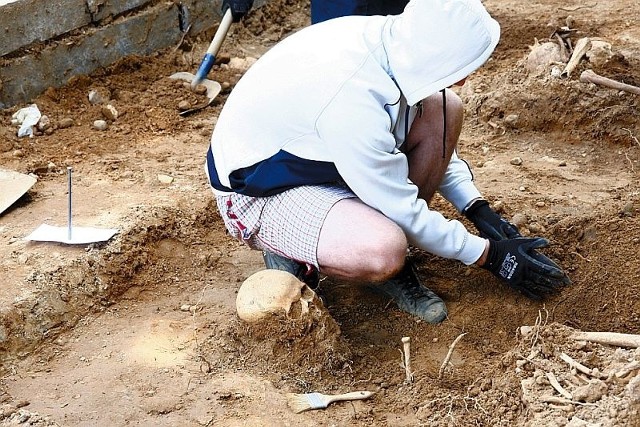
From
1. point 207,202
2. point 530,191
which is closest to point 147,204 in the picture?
point 207,202

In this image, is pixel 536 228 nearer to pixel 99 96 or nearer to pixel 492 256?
pixel 492 256

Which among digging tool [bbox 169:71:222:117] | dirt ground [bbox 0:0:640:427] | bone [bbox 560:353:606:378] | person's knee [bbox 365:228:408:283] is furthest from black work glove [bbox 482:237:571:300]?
digging tool [bbox 169:71:222:117]

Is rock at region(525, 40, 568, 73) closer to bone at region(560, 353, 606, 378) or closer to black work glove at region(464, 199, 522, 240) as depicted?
black work glove at region(464, 199, 522, 240)

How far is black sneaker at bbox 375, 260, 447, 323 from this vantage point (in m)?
3.30

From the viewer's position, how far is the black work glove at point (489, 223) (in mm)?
3378

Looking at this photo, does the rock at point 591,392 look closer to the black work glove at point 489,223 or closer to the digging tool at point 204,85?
the black work glove at point 489,223

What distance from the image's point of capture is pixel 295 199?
119 inches

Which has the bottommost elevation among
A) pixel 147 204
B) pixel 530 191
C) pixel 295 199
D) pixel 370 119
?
pixel 530 191

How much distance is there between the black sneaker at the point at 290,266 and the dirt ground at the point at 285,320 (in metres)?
0.19

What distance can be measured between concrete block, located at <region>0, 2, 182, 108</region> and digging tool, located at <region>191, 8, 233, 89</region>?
0.46 meters

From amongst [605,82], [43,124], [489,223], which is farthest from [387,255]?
[43,124]

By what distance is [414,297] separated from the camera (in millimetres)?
3326

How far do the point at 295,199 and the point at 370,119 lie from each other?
0.45m

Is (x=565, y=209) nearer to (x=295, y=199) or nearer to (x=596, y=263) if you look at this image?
(x=596, y=263)
